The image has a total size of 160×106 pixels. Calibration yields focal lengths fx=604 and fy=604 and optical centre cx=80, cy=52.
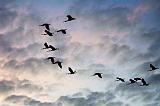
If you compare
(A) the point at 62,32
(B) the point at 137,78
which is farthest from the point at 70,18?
(B) the point at 137,78

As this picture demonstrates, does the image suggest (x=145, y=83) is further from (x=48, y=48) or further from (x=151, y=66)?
(x=48, y=48)

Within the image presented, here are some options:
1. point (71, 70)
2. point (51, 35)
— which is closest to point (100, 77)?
point (71, 70)

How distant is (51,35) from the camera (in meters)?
123

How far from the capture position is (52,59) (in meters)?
127

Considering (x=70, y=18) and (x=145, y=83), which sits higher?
(x=70, y=18)

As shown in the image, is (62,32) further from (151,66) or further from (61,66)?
(151,66)

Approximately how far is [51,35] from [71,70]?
383 inches

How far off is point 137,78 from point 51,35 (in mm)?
21827

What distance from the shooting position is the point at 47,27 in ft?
403

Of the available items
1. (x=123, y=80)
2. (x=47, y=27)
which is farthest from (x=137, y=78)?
(x=47, y=27)

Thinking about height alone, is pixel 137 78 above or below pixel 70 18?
below

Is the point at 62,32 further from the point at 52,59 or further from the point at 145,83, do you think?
the point at 145,83

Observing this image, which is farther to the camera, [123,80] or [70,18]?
[123,80]

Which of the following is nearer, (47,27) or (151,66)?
(47,27)
